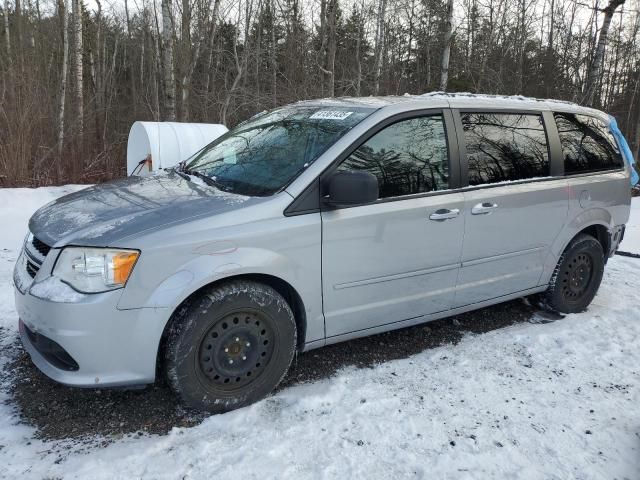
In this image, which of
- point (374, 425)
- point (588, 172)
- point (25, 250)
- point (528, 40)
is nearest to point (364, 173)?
point (374, 425)

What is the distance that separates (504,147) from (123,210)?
2.76m

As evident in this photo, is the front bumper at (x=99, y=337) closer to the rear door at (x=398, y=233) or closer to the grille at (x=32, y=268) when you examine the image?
the grille at (x=32, y=268)

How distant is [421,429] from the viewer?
2.77 meters

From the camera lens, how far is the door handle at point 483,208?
3.59 meters

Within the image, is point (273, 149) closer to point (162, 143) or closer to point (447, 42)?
point (162, 143)

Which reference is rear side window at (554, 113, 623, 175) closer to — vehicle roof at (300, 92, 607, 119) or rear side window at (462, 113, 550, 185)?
vehicle roof at (300, 92, 607, 119)

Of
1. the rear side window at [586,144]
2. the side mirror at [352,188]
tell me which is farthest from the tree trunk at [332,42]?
the side mirror at [352,188]

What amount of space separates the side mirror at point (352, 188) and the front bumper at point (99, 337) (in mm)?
1133

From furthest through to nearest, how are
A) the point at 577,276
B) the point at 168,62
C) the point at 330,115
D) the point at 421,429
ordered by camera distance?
the point at 168,62
the point at 577,276
the point at 330,115
the point at 421,429

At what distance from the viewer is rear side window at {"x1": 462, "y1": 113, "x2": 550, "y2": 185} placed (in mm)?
3672

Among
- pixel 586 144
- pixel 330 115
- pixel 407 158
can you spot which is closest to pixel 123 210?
pixel 330 115

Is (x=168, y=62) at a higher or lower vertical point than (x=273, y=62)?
lower

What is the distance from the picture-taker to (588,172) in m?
4.36

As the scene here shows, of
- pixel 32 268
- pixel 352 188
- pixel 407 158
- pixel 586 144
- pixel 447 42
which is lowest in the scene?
pixel 32 268
